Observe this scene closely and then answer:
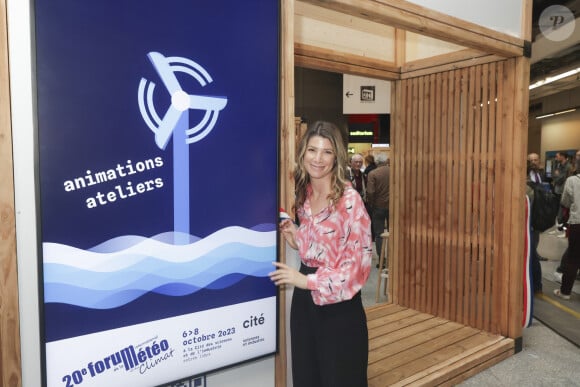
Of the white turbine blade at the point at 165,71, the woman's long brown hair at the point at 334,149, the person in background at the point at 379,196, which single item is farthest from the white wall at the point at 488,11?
the person in background at the point at 379,196

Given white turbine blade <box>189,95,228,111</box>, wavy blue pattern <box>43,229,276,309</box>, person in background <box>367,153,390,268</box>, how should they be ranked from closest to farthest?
wavy blue pattern <box>43,229,276,309</box> < white turbine blade <box>189,95,228,111</box> < person in background <box>367,153,390,268</box>

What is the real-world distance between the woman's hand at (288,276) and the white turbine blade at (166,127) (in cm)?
78

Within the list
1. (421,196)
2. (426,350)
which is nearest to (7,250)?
(426,350)

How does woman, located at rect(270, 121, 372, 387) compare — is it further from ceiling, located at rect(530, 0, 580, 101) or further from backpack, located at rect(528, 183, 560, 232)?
ceiling, located at rect(530, 0, 580, 101)

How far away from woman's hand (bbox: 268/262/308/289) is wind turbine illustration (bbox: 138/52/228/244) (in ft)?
1.53

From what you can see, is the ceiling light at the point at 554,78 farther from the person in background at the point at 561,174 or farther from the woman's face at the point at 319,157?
the woman's face at the point at 319,157

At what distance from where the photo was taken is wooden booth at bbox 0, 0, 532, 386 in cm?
359

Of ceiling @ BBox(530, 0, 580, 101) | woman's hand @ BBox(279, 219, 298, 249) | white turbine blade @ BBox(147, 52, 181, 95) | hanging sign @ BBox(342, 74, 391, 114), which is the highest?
ceiling @ BBox(530, 0, 580, 101)

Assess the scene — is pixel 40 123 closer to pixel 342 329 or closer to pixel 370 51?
pixel 342 329

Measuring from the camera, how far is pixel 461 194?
4.24 m

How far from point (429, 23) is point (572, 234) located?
394cm

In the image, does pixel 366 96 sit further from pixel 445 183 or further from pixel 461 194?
pixel 461 194

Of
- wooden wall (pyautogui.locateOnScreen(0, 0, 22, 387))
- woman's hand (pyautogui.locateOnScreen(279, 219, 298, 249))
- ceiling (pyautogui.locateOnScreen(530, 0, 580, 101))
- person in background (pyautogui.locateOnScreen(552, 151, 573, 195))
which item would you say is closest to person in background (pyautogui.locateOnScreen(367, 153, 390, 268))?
ceiling (pyautogui.locateOnScreen(530, 0, 580, 101))

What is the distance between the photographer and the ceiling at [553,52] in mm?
7414
